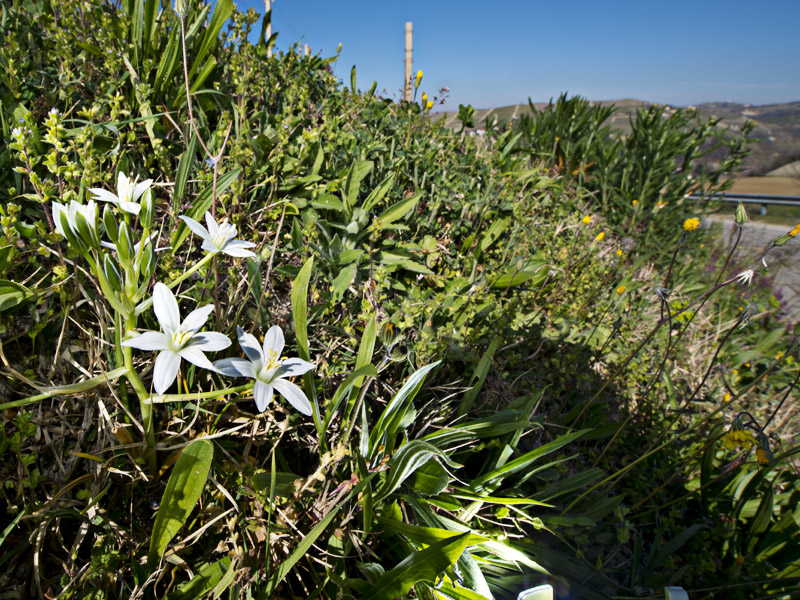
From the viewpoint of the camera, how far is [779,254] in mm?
4328

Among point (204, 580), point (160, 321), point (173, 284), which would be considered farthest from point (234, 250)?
point (204, 580)

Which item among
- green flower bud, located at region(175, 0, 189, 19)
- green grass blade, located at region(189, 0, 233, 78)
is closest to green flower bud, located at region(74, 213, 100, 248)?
green flower bud, located at region(175, 0, 189, 19)

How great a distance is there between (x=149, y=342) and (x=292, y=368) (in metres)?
0.29

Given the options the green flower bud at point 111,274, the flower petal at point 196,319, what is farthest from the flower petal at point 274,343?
the green flower bud at point 111,274

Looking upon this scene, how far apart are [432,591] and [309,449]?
0.57 metres

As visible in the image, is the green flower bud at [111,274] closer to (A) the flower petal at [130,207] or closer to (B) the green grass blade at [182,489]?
(A) the flower petal at [130,207]

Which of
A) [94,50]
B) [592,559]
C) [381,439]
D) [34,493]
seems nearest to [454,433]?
[381,439]

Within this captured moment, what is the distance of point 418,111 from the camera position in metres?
3.41

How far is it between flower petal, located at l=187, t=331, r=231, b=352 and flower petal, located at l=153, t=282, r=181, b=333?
46 millimetres

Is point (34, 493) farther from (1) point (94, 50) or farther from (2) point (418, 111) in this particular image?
(2) point (418, 111)

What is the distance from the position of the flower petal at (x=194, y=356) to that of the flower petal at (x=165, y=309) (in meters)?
0.05

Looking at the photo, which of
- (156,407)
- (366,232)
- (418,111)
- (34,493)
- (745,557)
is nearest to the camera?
(34,493)

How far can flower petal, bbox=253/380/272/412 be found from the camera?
3.04 ft

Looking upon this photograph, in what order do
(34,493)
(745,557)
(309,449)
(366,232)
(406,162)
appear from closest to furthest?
(34,493) < (309,449) < (745,557) < (366,232) < (406,162)
